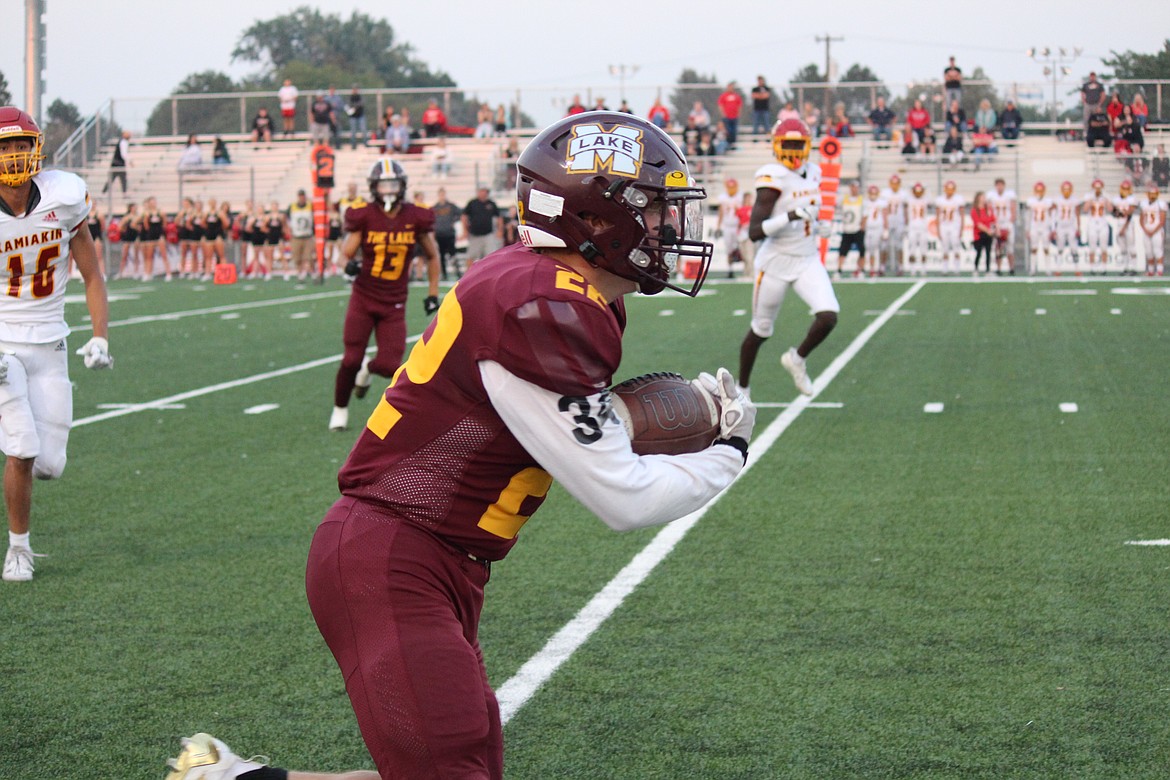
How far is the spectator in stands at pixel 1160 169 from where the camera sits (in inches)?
1149

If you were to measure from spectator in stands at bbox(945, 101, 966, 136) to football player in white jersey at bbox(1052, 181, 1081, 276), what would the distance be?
14.6ft

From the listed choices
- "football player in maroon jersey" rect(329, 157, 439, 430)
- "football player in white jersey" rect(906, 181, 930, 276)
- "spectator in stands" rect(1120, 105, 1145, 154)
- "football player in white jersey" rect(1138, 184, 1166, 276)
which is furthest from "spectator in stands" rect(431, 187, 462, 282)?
"football player in maroon jersey" rect(329, 157, 439, 430)

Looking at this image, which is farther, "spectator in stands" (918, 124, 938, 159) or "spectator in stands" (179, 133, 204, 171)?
"spectator in stands" (179, 133, 204, 171)

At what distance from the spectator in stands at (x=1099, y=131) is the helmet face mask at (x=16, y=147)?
28.9 meters

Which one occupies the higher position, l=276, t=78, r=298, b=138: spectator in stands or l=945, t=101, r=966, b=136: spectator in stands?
l=276, t=78, r=298, b=138: spectator in stands

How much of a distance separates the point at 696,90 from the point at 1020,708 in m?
31.7

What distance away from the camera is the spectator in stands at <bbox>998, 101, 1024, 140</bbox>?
32344 mm

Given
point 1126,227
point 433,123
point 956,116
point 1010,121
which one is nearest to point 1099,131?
point 1010,121

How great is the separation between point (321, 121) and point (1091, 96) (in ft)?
58.8

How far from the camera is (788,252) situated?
422 inches

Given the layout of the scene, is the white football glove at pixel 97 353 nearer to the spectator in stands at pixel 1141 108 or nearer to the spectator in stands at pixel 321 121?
the spectator in stands at pixel 1141 108

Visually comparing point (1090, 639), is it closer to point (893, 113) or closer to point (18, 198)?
point (18, 198)

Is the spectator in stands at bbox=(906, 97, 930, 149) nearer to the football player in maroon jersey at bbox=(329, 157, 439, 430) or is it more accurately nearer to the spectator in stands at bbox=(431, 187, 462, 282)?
the spectator in stands at bbox=(431, 187, 462, 282)

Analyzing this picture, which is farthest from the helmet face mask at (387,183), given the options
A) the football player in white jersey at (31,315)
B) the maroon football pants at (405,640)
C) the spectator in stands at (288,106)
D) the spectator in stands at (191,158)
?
the spectator in stands at (288,106)
